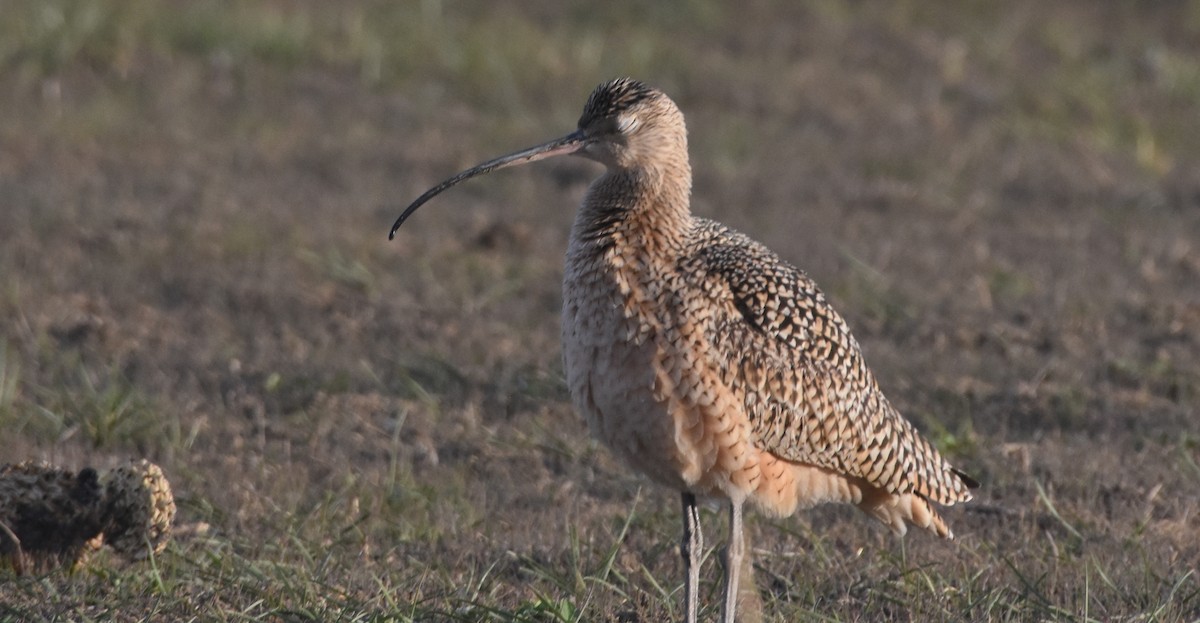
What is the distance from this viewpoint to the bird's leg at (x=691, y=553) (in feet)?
15.5

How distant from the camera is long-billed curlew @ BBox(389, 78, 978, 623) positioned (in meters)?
4.67

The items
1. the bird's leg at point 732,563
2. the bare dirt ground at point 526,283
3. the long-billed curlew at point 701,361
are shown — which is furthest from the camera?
the bare dirt ground at point 526,283

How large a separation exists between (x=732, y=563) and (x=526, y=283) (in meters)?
3.79

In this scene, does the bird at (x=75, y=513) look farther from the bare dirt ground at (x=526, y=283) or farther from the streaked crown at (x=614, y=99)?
the streaked crown at (x=614, y=99)

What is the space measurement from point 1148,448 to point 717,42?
6.80 m

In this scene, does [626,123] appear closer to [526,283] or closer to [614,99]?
[614,99]

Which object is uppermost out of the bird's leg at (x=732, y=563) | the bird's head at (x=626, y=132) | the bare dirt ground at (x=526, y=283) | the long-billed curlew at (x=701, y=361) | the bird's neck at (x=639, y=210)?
the bird's head at (x=626, y=132)

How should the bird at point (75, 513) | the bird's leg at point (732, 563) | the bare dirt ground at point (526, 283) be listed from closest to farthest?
the bird's leg at point (732, 563) < the bird at point (75, 513) < the bare dirt ground at point (526, 283)

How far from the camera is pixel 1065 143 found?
36.3ft

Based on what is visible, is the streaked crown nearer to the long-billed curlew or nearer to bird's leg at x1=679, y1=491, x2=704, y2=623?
the long-billed curlew

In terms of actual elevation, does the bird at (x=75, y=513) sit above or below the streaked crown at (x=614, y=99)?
below

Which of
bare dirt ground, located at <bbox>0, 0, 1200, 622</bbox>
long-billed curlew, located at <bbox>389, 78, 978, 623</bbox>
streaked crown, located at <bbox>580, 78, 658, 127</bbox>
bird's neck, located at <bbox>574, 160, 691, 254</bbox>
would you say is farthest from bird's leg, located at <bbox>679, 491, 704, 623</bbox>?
streaked crown, located at <bbox>580, 78, 658, 127</bbox>

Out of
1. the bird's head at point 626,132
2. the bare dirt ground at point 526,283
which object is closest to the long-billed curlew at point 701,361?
the bird's head at point 626,132

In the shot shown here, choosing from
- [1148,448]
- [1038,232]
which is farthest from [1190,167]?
[1148,448]
